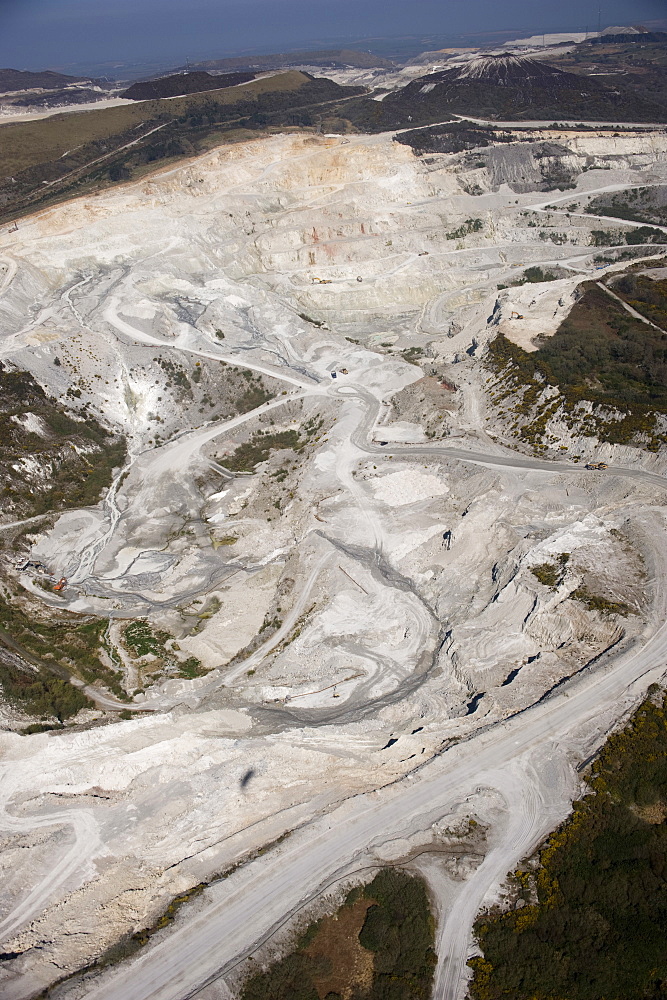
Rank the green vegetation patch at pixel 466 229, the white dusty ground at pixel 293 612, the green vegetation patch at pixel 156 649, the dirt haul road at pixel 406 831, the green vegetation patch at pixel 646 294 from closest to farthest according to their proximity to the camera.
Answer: the dirt haul road at pixel 406 831 → the white dusty ground at pixel 293 612 → the green vegetation patch at pixel 156 649 → the green vegetation patch at pixel 646 294 → the green vegetation patch at pixel 466 229

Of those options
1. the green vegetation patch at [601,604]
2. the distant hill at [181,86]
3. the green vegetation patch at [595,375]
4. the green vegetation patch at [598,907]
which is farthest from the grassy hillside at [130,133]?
the green vegetation patch at [598,907]

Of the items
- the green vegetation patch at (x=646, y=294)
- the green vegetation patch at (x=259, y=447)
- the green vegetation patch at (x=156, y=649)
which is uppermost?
the green vegetation patch at (x=646, y=294)

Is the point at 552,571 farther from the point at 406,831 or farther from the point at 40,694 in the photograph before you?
the point at 40,694

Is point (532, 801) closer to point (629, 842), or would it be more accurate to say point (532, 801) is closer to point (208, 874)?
point (629, 842)

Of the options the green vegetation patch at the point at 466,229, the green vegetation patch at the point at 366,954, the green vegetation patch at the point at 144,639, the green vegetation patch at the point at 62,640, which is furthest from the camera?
the green vegetation patch at the point at 466,229

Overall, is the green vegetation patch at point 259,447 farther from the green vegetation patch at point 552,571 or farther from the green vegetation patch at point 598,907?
the green vegetation patch at point 598,907

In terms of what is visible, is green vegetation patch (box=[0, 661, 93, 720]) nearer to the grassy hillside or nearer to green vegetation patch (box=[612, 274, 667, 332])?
green vegetation patch (box=[612, 274, 667, 332])

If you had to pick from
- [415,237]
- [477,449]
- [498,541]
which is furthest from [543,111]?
[498,541]
